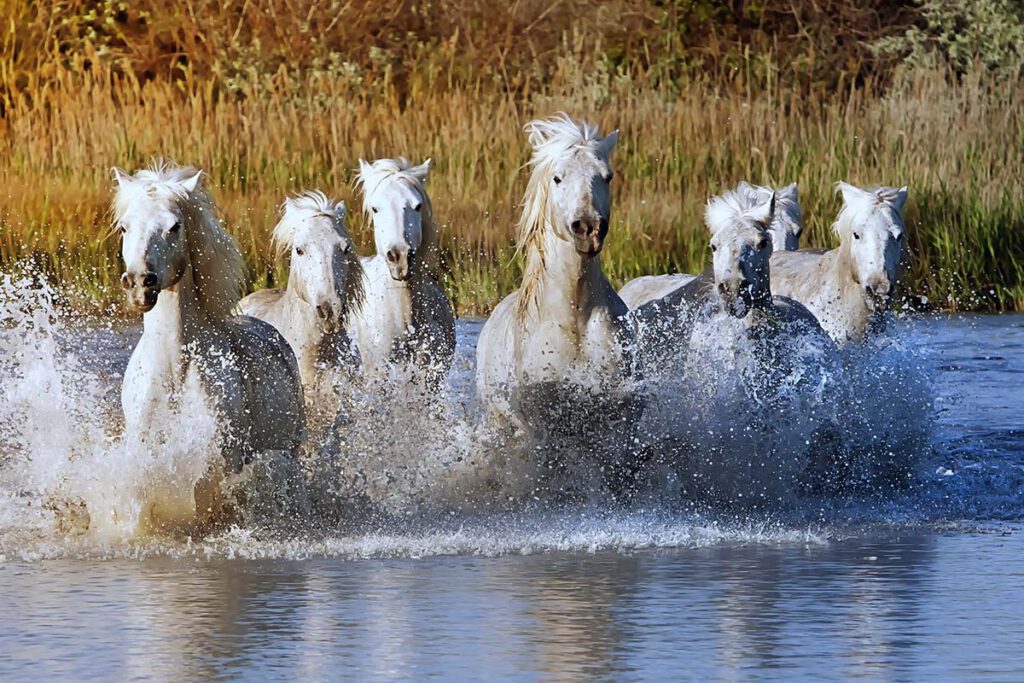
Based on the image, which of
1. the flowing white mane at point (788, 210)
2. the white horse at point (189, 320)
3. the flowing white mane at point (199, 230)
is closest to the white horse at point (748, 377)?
the white horse at point (189, 320)

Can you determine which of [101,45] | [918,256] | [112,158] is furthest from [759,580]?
[101,45]

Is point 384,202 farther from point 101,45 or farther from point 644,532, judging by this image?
point 101,45

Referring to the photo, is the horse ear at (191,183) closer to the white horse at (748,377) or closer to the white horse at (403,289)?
the white horse at (403,289)

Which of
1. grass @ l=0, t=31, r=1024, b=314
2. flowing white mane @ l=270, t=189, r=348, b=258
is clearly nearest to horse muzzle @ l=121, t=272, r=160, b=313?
flowing white mane @ l=270, t=189, r=348, b=258

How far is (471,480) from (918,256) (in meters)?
8.26

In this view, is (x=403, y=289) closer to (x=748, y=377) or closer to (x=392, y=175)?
(x=392, y=175)

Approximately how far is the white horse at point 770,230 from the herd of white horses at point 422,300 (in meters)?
0.03

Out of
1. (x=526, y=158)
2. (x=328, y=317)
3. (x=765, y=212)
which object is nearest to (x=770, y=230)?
(x=765, y=212)

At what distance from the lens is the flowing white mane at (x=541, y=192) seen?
899cm

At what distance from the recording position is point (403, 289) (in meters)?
10.2

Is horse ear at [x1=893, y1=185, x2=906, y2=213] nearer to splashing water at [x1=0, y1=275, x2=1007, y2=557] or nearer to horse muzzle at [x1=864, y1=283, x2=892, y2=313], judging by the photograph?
horse muzzle at [x1=864, y1=283, x2=892, y2=313]

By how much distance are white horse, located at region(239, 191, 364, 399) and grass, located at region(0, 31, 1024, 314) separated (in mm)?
5759

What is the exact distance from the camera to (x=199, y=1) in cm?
2611

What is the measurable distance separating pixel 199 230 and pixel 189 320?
358mm
